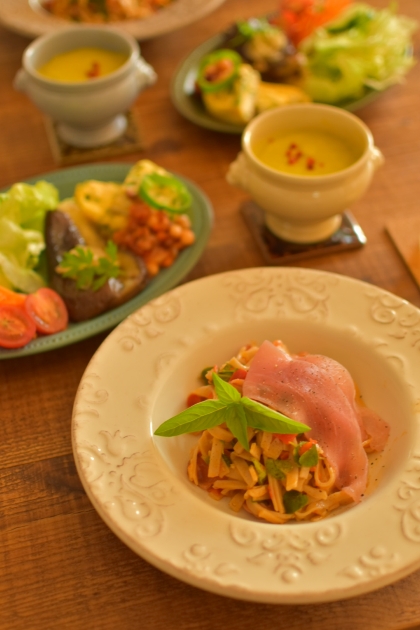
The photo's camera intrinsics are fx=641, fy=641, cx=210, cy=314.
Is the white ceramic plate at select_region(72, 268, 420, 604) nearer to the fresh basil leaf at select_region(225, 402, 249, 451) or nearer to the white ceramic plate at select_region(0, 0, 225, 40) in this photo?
the fresh basil leaf at select_region(225, 402, 249, 451)

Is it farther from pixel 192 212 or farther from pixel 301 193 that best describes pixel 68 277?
pixel 301 193

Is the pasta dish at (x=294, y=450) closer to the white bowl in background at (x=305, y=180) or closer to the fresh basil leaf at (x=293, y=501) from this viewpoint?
the fresh basil leaf at (x=293, y=501)

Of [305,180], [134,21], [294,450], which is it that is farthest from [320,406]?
[134,21]

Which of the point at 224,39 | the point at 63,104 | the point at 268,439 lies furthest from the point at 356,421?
the point at 224,39

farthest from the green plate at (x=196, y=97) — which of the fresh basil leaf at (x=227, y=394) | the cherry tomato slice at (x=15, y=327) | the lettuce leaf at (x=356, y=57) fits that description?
the fresh basil leaf at (x=227, y=394)

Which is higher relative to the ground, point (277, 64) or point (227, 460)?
point (277, 64)

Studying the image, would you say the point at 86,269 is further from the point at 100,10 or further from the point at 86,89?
the point at 100,10
